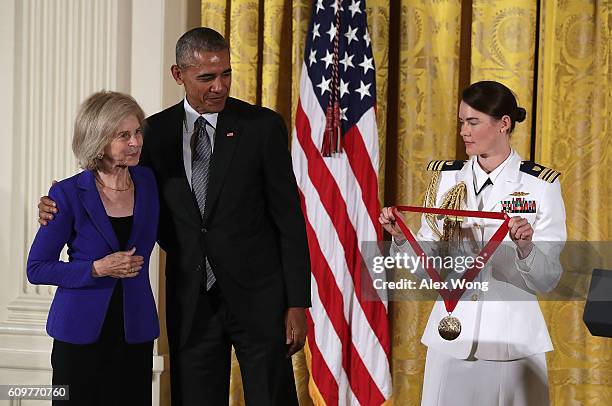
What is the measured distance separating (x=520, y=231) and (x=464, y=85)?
7.09 feet

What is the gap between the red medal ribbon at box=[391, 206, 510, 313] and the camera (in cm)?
295

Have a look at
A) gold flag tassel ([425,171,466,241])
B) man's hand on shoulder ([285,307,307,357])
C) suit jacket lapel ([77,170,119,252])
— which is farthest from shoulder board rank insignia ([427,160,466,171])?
suit jacket lapel ([77,170,119,252])

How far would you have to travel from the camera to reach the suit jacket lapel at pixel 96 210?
2803 millimetres

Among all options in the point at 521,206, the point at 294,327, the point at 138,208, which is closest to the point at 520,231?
the point at 521,206

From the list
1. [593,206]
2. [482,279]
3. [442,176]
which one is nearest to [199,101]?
[442,176]

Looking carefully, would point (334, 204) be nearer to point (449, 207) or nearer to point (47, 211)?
Answer: point (449, 207)

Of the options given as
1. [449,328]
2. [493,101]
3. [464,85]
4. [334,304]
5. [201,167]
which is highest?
[464,85]

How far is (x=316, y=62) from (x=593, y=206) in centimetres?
166

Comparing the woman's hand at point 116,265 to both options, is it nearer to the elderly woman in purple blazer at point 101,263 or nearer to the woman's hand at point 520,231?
the elderly woman in purple blazer at point 101,263

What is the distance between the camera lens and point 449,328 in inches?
121

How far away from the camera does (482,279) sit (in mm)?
3076

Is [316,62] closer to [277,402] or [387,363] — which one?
[387,363]

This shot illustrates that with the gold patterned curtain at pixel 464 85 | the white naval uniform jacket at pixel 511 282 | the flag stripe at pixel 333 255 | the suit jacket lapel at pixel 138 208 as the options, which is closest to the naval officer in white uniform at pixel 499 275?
the white naval uniform jacket at pixel 511 282

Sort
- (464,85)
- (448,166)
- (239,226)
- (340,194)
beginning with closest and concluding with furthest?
1. (239,226)
2. (448,166)
3. (340,194)
4. (464,85)
